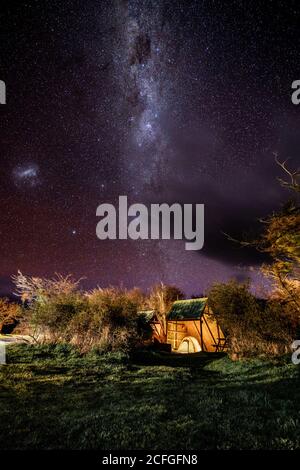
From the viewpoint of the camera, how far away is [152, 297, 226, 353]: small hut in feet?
94.1

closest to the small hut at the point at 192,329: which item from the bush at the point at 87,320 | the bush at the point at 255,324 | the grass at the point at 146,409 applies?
the bush at the point at 255,324

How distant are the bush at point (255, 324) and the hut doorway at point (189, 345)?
831 cm

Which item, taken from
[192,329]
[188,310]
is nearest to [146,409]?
[192,329]

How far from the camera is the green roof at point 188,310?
2974cm

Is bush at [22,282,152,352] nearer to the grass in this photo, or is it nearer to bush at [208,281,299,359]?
the grass

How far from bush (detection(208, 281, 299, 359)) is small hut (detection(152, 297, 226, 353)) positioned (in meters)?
6.21

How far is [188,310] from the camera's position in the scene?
31.2 metres

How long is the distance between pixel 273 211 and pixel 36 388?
1322cm

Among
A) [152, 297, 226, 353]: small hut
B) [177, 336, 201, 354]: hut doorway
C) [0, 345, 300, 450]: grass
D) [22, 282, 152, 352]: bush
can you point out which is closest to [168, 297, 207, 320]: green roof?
[152, 297, 226, 353]: small hut

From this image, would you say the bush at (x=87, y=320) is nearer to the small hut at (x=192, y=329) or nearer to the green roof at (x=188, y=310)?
the small hut at (x=192, y=329)

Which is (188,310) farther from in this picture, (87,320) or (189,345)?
(87,320)

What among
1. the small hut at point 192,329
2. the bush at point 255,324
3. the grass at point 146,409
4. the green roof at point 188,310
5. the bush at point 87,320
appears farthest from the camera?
the green roof at point 188,310

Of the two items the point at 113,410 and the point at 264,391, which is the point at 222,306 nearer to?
the point at 264,391

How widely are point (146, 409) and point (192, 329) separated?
2404 cm
